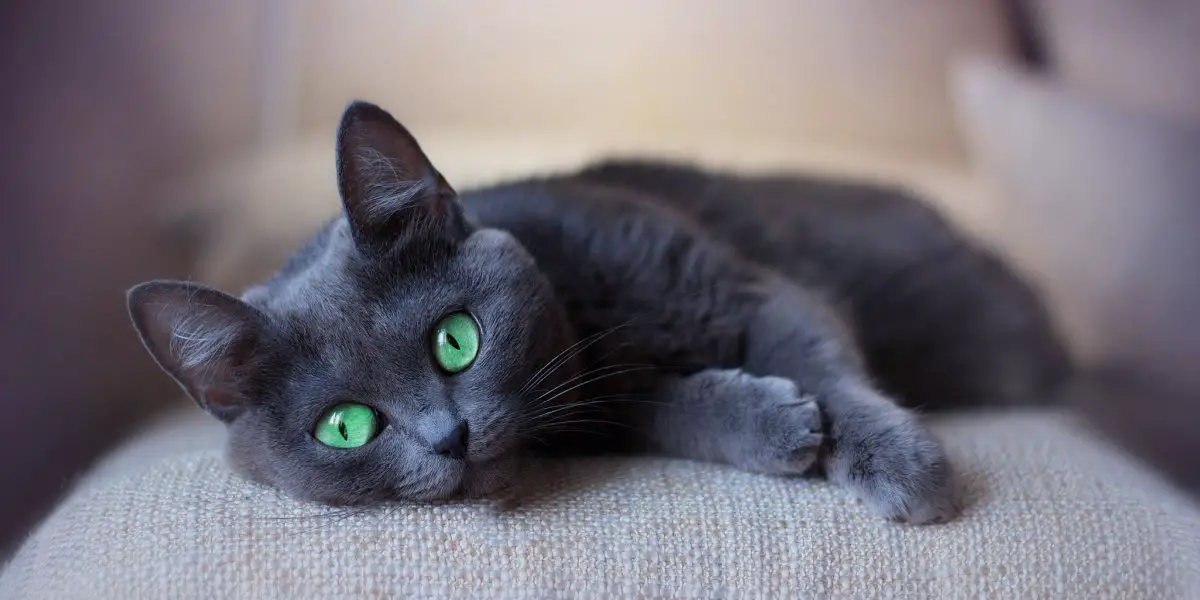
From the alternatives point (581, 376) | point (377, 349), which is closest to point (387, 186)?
point (377, 349)

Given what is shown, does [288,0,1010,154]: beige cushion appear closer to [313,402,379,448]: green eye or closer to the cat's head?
the cat's head

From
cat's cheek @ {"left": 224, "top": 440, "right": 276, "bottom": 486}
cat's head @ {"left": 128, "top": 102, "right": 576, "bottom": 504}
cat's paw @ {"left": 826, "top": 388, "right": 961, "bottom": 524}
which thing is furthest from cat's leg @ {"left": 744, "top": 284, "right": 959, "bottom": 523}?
cat's cheek @ {"left": 224, "top": 440, "right": 276, "bottom": 486}

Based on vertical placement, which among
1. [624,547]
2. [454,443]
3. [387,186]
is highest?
[387,186]

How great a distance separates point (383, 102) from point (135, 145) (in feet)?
Answer: 1.38

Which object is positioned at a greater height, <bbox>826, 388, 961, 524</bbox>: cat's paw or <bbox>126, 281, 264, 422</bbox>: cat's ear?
<bbox>126, 281, 264, 422</bbox>: cat's ear

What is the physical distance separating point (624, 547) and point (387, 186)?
407mm

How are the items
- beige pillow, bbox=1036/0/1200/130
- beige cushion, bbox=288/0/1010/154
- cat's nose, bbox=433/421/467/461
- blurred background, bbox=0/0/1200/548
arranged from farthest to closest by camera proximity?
1. beige cushion, bbox=288/0/1010/154
2. beige pillow, bbox=1036/0/1200/130
3. blurred background, bbox=0/0/1200/548
4. cat's nose, bbox=433/421/467/461

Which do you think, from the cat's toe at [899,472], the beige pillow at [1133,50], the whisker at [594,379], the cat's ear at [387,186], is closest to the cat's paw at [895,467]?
the cat's toe at [899,472]

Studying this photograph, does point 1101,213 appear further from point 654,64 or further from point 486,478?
point 486,478

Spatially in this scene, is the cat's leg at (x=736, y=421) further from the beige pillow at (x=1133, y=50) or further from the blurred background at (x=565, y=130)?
the beige pillow at (x=1133, y=50)

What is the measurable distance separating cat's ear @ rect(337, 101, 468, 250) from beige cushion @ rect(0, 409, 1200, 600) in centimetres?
27

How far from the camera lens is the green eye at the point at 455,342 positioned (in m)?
0.82

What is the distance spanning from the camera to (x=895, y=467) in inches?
32.0

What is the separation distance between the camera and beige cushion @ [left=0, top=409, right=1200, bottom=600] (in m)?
0.76
